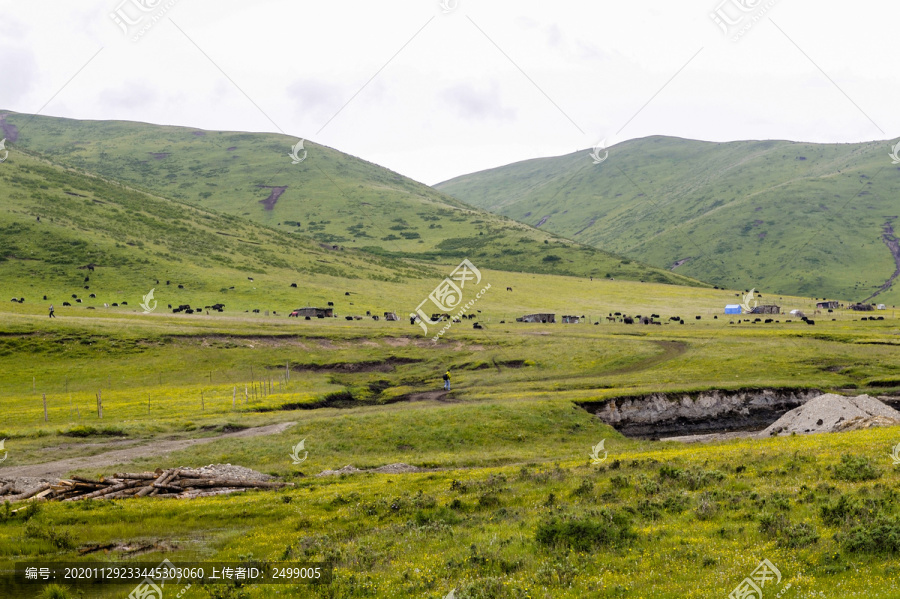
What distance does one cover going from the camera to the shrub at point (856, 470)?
23219mm

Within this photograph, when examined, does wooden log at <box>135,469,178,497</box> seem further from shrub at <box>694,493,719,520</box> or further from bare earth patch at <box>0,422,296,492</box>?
shrub at <box>694,493,719,520</box>

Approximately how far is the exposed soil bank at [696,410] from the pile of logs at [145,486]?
33.2m

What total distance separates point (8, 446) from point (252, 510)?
27028mm

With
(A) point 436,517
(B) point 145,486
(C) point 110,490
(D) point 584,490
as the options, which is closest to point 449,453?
(D) point 584,490

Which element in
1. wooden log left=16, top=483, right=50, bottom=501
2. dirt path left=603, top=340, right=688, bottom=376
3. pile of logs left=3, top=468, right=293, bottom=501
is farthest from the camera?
dirt path left=603, top=340, right=688, bottom=376

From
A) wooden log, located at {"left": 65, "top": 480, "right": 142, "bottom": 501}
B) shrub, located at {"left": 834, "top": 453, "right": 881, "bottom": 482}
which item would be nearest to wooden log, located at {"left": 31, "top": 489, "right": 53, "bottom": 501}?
wooden log, located at {"left": 65, "top": 480, "right": 142, "bottom": 501}

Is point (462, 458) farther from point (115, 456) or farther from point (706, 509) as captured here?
point (115, 456)

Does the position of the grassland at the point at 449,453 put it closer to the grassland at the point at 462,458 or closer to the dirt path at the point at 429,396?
the grassland at the point at 462,458

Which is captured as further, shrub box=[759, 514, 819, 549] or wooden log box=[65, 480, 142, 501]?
wooden log box=[65, 480, 142, 501]

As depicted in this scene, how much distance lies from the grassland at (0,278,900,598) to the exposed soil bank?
147 cm

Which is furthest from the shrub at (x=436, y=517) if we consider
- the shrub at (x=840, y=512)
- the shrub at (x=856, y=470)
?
the shrub at (x=856, y=470)

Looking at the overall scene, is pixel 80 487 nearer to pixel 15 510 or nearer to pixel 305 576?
pixel 15 510

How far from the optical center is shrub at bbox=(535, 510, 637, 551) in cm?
1894

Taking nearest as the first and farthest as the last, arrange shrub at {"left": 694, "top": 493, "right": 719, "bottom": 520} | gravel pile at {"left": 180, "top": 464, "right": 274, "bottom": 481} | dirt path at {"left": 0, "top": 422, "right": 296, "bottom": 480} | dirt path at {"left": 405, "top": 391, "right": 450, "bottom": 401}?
shrub at {"left": 694, "top": 493, "right": 719, "bottom": 520} → gravel pile at {"left": 180, "top": 464, "right": 274, "bottom": 481} → dirt path at {"left": 0, "top": 422, "right": 296, "bottom": 480} → dirt path at {"left": 405, "top": 391, "right": 450, "bottom": 401}
